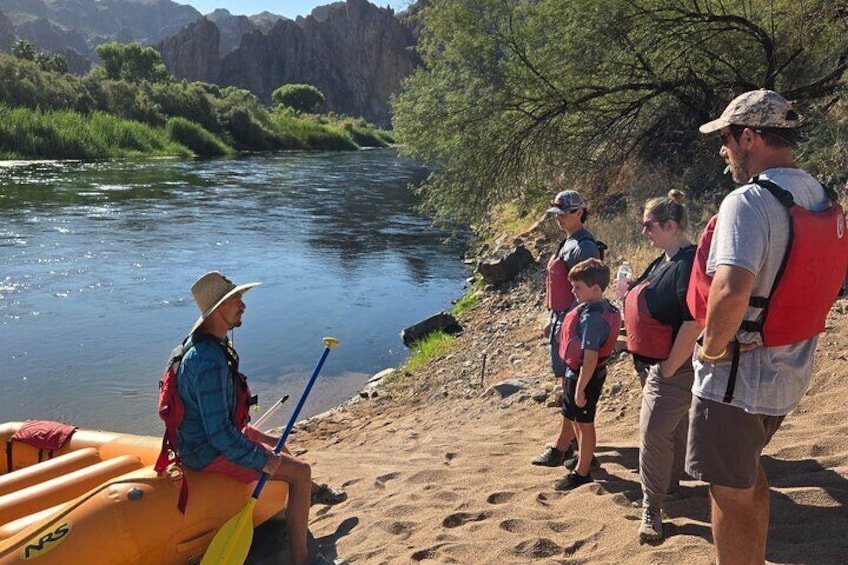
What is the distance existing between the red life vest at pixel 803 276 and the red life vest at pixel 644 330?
0.91 metres

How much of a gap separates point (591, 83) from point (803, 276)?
968cm

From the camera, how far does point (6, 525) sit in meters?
3.53

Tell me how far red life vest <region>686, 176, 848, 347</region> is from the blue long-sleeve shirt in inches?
94.4

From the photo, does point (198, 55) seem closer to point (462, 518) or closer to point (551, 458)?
point (551, 458)

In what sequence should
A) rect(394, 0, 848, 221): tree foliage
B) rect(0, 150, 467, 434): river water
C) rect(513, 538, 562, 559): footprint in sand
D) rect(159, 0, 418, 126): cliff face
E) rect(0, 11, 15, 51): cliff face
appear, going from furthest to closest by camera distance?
1. rect(0, 11, 15, 51): cliff face
2. rect(159, 0, 418, 126): cliff face
3. rect(394, 0, 848, 221): tree foliage
4. rect(0, 150, 467, 434): river water
5. rect(513, 538, 562, 559): footprint in sand

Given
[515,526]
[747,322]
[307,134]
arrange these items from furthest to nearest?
1. [307,134]
2. [515,526]
3. [747,322]

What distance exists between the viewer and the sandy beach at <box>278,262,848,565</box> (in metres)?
3.31

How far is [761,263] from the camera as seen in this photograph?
230cm

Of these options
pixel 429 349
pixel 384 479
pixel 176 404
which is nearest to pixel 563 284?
pixel 384 479

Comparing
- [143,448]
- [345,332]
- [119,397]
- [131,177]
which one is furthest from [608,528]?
[131,177]

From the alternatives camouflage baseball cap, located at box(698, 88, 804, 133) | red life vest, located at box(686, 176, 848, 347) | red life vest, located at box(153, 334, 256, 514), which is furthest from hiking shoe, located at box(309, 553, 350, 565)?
camouflage baseball cap, located at box(698, 88, 804, 133)

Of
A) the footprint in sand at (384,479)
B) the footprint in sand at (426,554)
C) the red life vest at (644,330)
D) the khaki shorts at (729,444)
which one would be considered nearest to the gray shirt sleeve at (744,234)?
the khaki shorts at (729,444)

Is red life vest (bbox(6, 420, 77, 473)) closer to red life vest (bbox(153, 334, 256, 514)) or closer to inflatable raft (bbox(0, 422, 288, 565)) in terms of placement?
inflatable raft (bbox(0, 422, 288, 565))

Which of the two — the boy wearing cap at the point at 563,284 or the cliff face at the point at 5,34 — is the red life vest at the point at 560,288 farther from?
the cliff face at the point at 5,34
